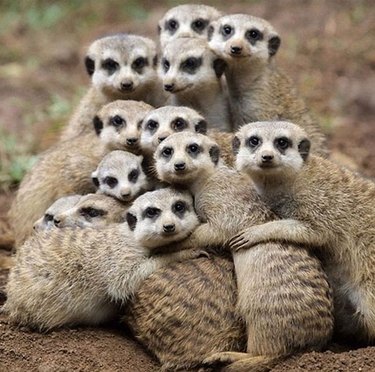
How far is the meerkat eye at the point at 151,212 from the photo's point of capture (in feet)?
15.3

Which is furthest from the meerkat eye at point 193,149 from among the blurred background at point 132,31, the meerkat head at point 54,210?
the blurred background at point 132,31

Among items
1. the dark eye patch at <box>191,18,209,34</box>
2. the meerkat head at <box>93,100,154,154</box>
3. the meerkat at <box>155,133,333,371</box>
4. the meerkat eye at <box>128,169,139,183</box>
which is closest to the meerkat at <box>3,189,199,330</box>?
the meerkat at <box>155,133,333,371</box>

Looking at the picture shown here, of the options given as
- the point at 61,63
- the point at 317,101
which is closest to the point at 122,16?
the point at 61,63

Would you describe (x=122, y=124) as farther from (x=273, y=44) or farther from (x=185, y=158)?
(x=273, y=44)

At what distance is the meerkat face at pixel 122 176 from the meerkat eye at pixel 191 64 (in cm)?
65

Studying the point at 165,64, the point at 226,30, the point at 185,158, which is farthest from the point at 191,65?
the point at 185,158

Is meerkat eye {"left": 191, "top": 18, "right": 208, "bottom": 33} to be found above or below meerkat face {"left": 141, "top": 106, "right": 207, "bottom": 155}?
above

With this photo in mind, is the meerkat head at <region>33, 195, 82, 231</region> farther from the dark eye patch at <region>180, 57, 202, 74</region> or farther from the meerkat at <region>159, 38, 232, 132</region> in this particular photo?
the dark eye patch at <region>180, 57, 202, 74</region>

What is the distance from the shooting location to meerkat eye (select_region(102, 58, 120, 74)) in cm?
596

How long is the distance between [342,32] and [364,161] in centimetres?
312

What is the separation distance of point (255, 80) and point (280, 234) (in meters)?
1.61

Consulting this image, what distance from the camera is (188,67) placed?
18.5 feet

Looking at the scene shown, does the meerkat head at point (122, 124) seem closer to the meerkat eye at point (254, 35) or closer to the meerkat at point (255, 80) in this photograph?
the meerkat at point (255, 80)

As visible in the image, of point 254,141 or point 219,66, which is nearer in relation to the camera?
point 254,141
